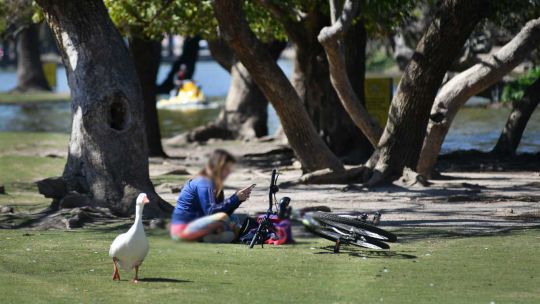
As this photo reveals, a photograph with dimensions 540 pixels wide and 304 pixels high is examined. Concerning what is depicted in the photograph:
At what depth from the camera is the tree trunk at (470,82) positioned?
2097 centimetres

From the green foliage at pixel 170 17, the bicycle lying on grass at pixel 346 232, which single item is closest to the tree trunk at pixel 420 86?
the green foliage at pixel 170 17

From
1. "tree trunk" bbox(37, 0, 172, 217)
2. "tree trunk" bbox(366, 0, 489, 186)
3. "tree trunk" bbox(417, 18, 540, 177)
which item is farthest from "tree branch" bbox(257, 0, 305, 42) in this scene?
"tree trunk" bbox(37, 0, 172, 217)

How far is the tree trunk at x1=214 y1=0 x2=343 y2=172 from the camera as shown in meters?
19.4

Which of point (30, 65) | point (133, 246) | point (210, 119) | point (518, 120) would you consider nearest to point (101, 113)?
point (133, 246)

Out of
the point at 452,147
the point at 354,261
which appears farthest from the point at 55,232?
the point at 452,147

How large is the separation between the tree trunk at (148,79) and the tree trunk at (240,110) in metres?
6.01

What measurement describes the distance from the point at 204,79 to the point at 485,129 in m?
54.9

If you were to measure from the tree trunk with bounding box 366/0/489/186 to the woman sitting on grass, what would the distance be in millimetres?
11700

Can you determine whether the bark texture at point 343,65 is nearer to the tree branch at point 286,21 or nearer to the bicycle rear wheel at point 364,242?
the tree branch at point 286,21

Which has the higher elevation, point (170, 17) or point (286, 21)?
point (170, 17)

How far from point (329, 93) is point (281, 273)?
15836mm

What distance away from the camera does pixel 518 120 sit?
87.8 ft

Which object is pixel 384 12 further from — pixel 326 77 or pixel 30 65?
pixel 30 65

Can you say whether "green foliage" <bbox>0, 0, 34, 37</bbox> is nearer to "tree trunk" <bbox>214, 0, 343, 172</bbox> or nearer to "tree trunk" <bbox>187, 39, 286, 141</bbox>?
"tree trunk" <bbox>187, 39, 286, 141</bbox>
